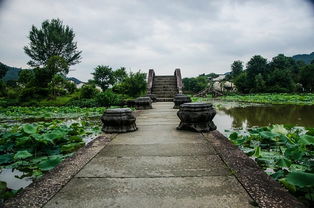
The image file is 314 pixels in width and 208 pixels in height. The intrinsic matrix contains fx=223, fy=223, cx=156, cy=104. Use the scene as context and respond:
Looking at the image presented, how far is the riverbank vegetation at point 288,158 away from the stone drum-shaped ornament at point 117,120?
1979mm

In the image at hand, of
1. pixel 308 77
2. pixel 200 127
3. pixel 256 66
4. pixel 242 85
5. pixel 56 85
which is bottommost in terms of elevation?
pixel 200 127

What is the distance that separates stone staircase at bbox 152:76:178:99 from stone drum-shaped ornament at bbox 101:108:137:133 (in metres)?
10.9

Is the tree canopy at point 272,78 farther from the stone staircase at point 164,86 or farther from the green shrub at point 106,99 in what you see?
the green shrub at point 106,99

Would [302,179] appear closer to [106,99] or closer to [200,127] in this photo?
[200,127]

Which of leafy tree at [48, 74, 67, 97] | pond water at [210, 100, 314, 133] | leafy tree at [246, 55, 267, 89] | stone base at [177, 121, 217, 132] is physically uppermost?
leafy tree at [246, 55, 267, 89]

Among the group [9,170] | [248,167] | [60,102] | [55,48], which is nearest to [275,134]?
[248,167]

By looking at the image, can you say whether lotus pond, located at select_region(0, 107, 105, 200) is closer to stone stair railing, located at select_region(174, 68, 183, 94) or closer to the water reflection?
the water reflection

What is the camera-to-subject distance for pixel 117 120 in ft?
14.1

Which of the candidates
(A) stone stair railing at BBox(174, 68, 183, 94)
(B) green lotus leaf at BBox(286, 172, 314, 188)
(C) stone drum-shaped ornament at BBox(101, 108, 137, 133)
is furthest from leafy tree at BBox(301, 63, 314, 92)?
(B) green lotus leaf at BBox(286, 172, 314, 188)

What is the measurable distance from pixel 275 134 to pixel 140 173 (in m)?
2.38

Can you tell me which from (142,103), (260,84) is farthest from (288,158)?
(260,84)

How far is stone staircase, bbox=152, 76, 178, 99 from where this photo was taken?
1565 centimetres

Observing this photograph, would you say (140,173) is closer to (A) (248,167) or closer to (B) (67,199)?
(B) (67,199)

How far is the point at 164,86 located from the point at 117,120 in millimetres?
12747
